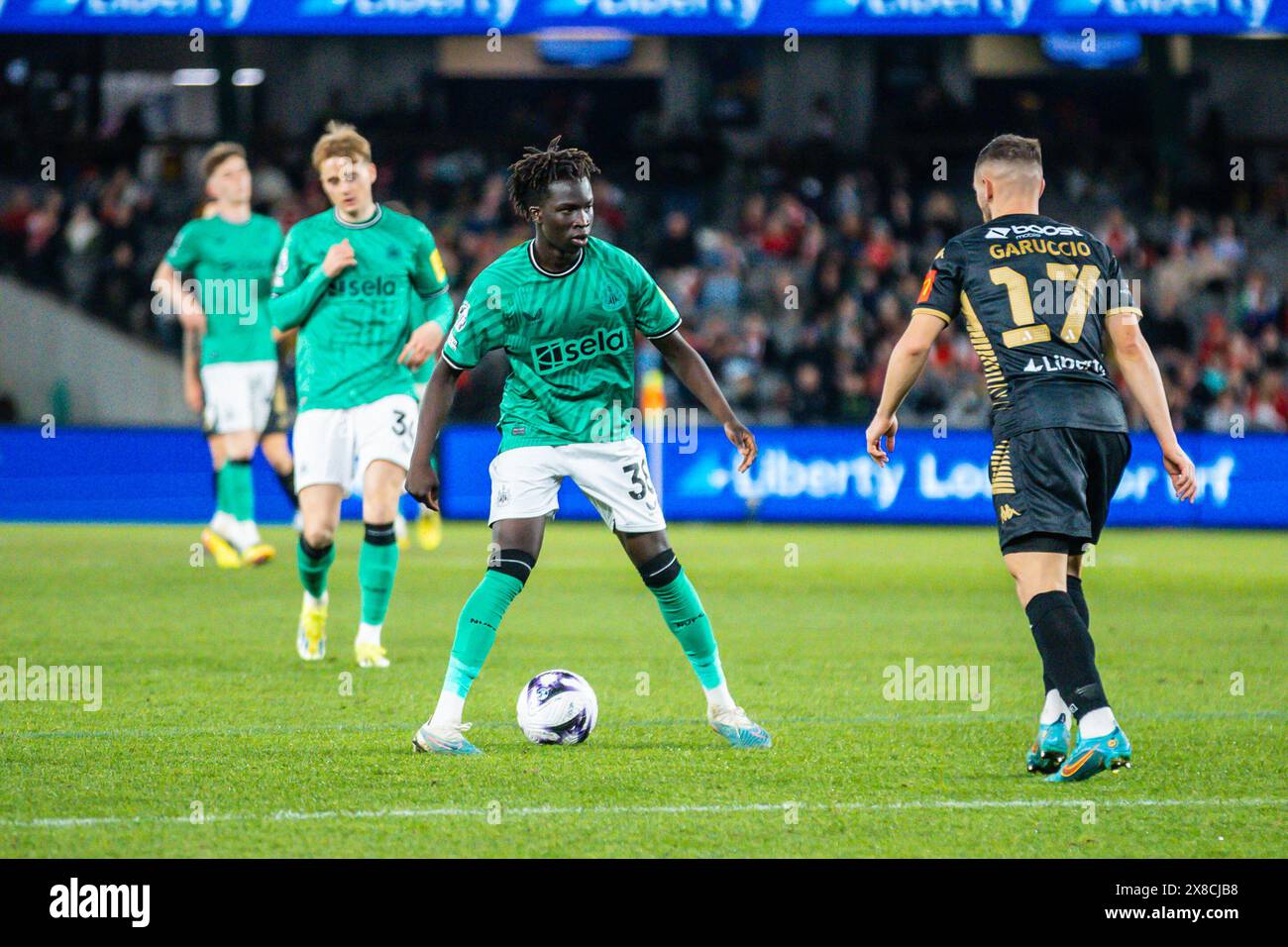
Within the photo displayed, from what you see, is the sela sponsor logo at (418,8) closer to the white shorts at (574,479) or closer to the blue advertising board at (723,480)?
the blue advertising board at (723,480)

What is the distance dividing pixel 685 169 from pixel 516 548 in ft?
59.0

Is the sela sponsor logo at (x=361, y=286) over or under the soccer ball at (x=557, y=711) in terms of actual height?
over

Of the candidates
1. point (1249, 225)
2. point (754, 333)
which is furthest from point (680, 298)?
point (1249, 225)

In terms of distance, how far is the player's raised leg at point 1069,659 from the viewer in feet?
19.0

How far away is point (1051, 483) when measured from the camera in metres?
5.93

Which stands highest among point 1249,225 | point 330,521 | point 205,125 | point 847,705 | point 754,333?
point 205,125

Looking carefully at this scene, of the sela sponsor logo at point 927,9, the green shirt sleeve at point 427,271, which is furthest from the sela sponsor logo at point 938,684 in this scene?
the sela sponsor logo at point 927,9

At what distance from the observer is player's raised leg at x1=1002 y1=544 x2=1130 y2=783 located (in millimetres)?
5777

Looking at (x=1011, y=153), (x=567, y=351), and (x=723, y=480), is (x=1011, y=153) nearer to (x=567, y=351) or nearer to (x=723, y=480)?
(x=567, y=351)

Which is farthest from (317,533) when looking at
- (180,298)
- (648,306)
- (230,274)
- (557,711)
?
(230,274)

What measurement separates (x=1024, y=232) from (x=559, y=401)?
5.68 ft

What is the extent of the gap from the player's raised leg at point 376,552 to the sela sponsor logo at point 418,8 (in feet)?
33.0

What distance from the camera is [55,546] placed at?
15.1 meters

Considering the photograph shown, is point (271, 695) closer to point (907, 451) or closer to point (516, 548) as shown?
point (516, 548)
